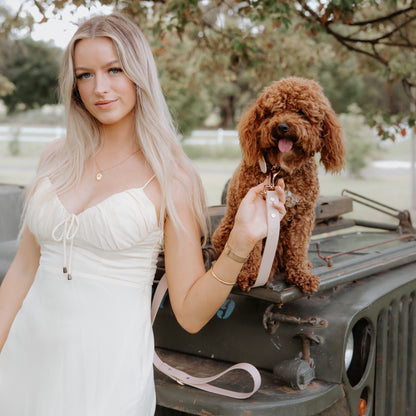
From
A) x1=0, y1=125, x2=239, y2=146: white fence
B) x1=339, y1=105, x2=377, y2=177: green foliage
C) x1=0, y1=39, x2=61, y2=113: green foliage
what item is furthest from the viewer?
x1=0, y1=39, x2=61, y2=113: green foliage

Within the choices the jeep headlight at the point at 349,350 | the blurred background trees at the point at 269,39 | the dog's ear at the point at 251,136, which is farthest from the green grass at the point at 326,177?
the dog's ear at the point at 251,136

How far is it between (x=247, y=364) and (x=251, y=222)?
1.73 feet

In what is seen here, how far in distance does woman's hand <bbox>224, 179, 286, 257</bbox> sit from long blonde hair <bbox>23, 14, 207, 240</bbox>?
0.75 feet

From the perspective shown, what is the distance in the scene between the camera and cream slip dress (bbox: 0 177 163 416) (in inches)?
68.7

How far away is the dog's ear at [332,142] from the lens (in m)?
1.78

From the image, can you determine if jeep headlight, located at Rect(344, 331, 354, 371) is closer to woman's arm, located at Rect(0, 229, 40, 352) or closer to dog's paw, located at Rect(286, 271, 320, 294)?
dog's paw, located at Rect(286, 271, 320, 294)

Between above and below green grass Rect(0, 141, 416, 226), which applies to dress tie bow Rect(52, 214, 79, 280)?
above

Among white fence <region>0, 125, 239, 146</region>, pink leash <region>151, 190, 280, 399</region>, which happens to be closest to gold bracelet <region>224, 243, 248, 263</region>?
pink leash <region>151, 190, 280, 399</region>

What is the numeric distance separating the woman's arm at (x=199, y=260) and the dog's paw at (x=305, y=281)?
13.4 inches

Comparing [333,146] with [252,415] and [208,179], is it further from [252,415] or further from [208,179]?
[208,179]

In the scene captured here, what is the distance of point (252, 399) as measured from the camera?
1.88 metres

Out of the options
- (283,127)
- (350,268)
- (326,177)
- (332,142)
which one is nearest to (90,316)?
(283,127)

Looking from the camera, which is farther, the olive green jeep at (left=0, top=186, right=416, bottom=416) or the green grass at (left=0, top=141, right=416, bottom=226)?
the green grass at (left=0, top=141, right=416, bottom=226)

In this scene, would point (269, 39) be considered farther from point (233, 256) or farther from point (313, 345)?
point (233, 256)
